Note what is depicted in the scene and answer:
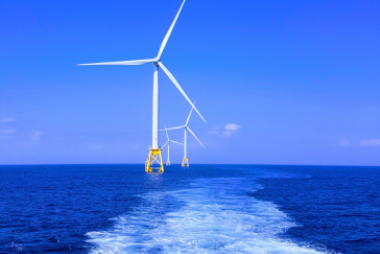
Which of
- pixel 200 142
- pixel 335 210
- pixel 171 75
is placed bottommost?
pixel 335 210

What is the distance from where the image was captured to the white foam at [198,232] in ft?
73.1

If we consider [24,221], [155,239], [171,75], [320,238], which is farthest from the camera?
[171,75]

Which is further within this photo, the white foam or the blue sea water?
the blue sea water

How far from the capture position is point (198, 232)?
26578 millimetres

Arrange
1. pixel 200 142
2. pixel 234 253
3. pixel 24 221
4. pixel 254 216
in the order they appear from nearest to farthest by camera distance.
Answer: pixel 234 253, pixel 24 221, pixel 254 216, pixel 200 142

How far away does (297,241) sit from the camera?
24625 mm

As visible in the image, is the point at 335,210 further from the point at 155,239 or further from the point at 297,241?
the point at 155,239

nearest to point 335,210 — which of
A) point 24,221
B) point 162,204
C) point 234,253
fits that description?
point 162,204

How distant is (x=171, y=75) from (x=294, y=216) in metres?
61.7

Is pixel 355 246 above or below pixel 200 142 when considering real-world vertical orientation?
below

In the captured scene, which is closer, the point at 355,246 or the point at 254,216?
the point at 355,246

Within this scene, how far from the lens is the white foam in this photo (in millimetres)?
22281

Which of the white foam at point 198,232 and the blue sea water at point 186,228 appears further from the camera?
the blue sea water at point 186,228

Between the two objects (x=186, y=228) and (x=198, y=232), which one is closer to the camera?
(x=198, y=232)
